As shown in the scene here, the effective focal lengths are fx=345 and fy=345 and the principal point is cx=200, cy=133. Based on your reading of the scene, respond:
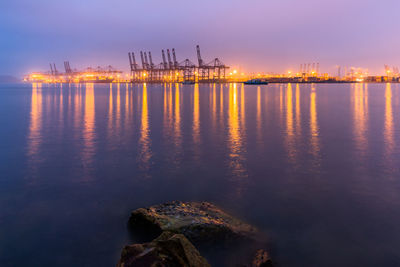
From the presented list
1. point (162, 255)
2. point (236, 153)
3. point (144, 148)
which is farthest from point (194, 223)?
point (144, 148)

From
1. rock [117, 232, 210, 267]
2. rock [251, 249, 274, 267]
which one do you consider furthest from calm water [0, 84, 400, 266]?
rock [117, 232, 210, 267]

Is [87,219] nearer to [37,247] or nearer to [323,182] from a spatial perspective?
[37,247]

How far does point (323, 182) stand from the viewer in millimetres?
5777

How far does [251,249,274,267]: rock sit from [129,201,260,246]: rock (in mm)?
346

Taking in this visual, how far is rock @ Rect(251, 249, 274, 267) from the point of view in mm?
3229

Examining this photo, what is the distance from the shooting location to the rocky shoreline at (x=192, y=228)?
254 cm

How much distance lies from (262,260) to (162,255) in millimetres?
1252

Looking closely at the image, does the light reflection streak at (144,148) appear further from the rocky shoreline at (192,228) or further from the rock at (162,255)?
the rock at (162,255)

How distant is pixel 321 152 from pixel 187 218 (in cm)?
521

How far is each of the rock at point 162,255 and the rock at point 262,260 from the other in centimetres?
84

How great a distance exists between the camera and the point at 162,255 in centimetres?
243

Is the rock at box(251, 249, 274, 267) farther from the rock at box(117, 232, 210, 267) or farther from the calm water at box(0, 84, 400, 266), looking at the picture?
the rock at box(117, 232, 210, 267)

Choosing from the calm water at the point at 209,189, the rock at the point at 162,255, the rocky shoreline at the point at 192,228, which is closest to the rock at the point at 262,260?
the rocky shoreline at the point at 192,228

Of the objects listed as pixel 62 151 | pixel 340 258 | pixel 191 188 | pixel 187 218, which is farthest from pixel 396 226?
pixel 62 151
